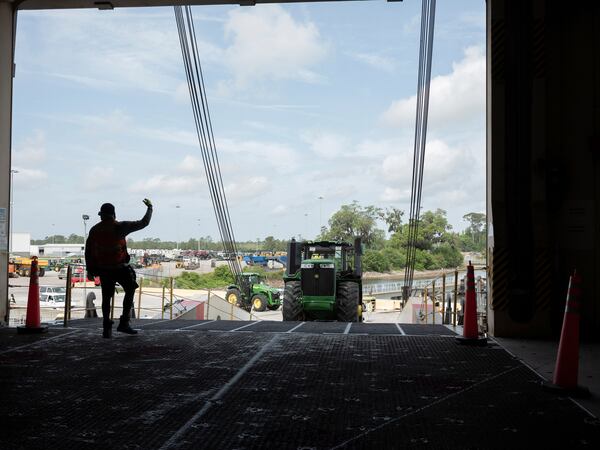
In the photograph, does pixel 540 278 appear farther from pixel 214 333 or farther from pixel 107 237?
pixel 107 237

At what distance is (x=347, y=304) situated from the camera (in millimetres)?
15469

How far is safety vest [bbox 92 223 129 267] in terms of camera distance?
327 inches

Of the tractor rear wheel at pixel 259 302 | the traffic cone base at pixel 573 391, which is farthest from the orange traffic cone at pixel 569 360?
the tractor rear wheel at pixel 259 302

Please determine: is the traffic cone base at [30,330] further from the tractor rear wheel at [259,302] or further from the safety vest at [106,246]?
the tractor rear wheel at [259,302]

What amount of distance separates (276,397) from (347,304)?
10.6 meters

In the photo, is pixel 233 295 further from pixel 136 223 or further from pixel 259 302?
pixel 136 223

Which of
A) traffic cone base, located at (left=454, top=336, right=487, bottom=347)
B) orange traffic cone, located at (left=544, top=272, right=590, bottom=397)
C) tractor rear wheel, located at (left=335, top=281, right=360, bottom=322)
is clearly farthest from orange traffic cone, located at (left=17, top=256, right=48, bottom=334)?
tractor rear wheel, located at (left=335, top=281, right=360, bottom=322)

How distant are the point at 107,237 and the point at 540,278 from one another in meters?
6.18

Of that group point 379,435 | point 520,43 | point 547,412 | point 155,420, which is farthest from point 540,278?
point 155,420

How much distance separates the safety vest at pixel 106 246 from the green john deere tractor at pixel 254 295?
2423 cm

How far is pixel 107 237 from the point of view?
831cm

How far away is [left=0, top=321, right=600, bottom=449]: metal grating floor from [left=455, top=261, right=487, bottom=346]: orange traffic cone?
0.20 meters

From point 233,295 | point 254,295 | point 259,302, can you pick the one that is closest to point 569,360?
point 259,302

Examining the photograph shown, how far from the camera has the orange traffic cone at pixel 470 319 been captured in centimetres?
780
